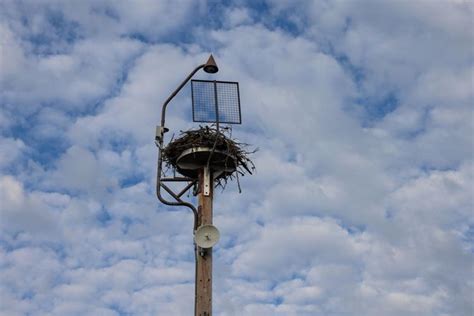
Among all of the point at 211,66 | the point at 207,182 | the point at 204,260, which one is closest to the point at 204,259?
the point at 204,260

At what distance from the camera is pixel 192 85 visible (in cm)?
1362

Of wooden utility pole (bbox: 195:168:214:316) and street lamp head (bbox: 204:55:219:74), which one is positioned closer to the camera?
wooden utility pole (bbox: 195:168:214:316)

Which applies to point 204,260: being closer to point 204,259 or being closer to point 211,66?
point 204,259

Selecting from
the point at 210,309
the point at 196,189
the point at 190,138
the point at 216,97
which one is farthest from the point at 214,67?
the point at 210,309

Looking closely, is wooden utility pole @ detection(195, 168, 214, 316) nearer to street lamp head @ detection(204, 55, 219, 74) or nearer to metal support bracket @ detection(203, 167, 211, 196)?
metal support bracket @ detection(203, 167, 211, 196)

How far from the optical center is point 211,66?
13.3m

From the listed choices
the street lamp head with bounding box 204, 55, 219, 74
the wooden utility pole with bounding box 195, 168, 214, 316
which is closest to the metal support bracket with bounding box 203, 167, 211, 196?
the wooden utility pole with bounding box 195, 168, 214, 316

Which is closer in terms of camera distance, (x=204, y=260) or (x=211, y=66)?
(x=204, y=260)

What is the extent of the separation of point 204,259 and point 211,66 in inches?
145

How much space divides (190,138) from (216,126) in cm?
54

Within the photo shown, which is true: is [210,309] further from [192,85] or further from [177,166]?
[192,85]

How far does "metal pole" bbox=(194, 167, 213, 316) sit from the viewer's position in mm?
11914

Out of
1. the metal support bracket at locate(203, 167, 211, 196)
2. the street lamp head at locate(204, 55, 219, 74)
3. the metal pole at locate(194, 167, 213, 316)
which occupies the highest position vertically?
the street lamp head at locate(204, 55, 219, 74)

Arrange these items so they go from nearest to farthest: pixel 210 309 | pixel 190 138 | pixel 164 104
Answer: pixel 210 309
pixel 190 138
pixel 164 104
